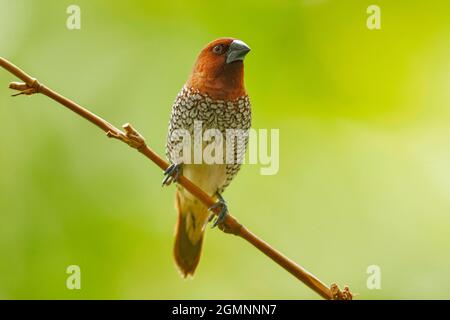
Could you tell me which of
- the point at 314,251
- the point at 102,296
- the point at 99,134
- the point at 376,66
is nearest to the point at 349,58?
the point at 376,66

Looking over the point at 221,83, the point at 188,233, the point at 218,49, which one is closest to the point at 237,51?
the point at 218,49

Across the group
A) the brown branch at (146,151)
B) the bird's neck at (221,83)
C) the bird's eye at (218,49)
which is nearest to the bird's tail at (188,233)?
the bird's neck at (221,83)

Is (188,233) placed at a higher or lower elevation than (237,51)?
lower

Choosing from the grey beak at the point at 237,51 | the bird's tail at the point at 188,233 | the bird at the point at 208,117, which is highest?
the grey beak at the point at 237,51

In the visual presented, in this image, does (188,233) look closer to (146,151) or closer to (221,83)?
(221,83)

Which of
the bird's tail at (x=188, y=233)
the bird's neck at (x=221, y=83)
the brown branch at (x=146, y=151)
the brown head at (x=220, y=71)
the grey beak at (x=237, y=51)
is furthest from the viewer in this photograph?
the bird's tail at (x=188, y=233)

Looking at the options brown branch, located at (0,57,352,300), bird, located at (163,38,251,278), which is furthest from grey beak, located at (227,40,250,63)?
brown branch, located at (0,57,352,300)

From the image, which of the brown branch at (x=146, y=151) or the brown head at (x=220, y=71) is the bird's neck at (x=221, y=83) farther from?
the brown branch at (x=146, y=151)

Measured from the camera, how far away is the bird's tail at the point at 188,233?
5.16m

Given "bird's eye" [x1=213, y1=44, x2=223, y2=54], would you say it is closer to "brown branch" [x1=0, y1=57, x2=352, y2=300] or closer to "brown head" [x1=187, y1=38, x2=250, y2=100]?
"brown head" [x1=187, y1=38, x2=250, y2=100]

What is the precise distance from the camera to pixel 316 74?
220 inches

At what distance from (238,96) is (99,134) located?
2278 millimetres

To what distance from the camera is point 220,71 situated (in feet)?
15.0

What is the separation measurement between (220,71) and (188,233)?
147cm
